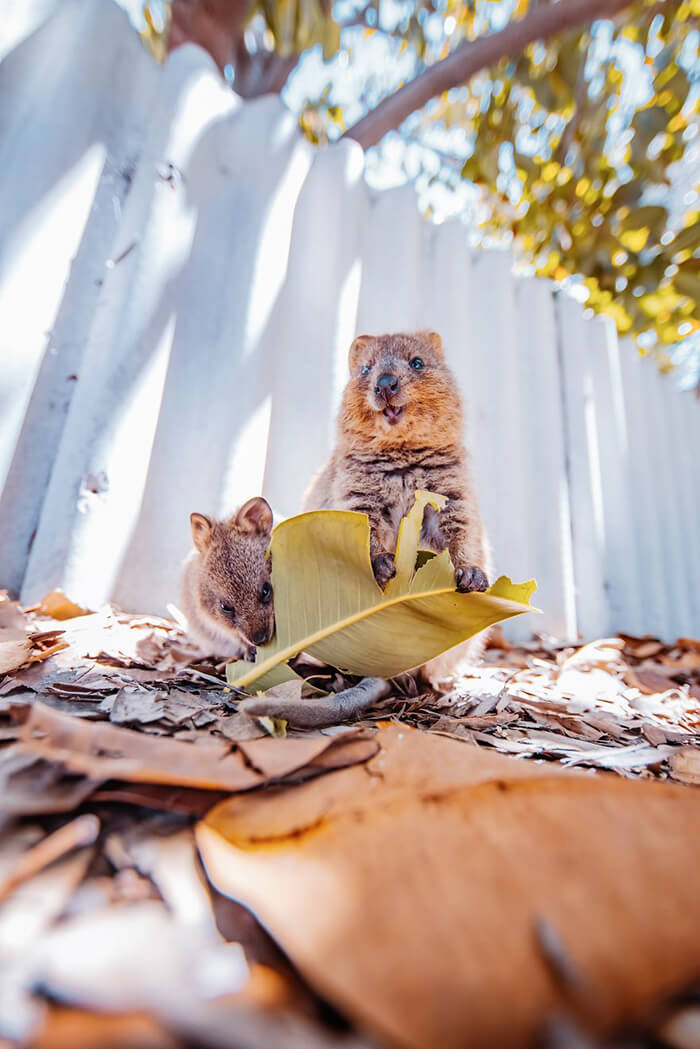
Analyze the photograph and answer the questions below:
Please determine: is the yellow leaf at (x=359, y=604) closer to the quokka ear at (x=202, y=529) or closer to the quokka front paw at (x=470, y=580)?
the quokka front paw at (x=470, y=580)

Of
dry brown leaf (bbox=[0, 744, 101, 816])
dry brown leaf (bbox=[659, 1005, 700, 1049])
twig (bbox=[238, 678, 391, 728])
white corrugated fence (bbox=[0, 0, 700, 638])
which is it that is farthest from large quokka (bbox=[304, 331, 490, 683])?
dry brown leaf (bbox=[659, 1005, 700, 1049])

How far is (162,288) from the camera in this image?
3125mm

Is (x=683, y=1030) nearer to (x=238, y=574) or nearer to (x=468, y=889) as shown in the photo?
(x=468, y=889)

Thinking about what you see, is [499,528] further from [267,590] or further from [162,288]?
[162,288]

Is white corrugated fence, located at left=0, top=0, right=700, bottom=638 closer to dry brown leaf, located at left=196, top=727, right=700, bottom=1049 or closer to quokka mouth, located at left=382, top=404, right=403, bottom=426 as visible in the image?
quokka mouth, located at left=382, top=404, right=403, bottom=426

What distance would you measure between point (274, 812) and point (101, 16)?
440cm

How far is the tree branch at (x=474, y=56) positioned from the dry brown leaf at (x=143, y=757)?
17.3ft

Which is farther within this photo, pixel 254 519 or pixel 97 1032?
pixel 254 519

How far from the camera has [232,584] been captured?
8.02ft

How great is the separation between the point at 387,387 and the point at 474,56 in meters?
3.70

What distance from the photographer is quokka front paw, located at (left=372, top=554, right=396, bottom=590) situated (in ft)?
5.89

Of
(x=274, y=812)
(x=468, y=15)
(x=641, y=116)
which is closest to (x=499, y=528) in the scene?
(x=641, y=116)

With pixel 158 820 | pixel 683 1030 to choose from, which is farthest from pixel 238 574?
pixel 683 1030

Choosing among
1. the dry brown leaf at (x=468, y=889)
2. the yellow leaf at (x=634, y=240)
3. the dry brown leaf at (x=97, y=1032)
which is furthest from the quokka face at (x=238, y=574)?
the yellow leaf at (x=634, y=240)
